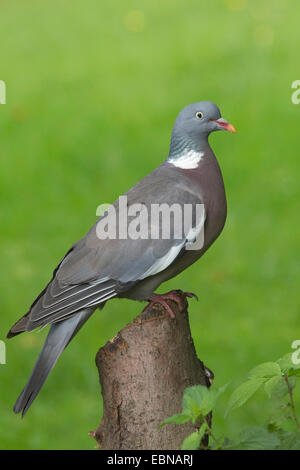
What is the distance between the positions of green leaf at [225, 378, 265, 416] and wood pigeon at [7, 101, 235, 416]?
874mm

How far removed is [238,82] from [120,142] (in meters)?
1.73

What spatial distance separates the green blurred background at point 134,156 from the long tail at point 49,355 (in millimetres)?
2582

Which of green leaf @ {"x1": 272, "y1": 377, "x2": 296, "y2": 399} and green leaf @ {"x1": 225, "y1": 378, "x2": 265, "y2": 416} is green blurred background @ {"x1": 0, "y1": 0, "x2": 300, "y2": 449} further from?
green leaf @ {"x1": 225, "y1": 378, "x2": 265, "y2": 416}

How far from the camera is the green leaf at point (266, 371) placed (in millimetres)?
2865

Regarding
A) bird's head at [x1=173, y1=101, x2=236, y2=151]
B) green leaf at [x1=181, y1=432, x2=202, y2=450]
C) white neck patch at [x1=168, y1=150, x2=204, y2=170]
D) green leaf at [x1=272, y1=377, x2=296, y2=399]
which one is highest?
bird's head at [x1=173, y1=101, x2=236, y2=151]

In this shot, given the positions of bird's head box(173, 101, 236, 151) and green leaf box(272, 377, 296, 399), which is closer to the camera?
green leaf box(272, 377, 296, 399)

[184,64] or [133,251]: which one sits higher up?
[184,64]

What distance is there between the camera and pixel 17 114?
9.72 metres

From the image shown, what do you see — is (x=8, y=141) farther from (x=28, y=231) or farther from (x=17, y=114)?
(x=28, y=231)

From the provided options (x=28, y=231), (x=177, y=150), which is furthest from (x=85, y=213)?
(x=177, y=150)

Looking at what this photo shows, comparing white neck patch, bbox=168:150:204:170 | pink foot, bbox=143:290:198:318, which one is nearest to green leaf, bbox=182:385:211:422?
pink foot, bbox=143:290:198:318

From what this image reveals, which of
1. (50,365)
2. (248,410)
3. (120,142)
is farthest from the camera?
(120,142)

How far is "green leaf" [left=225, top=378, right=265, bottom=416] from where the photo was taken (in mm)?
2734

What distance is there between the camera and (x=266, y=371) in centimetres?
288
